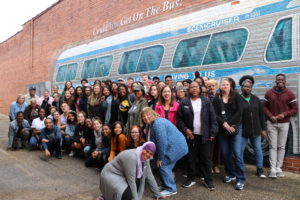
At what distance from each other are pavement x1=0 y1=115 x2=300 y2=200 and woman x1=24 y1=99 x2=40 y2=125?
2.17m

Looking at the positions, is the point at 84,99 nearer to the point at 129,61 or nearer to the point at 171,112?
the point at 129,61

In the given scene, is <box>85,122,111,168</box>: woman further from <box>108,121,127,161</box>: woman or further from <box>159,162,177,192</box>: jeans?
<box>159,162,177,192</box>: jeans

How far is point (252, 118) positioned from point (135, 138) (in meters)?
1.92

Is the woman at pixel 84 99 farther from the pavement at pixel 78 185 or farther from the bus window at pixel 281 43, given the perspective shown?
the bus window at pixel 281 43

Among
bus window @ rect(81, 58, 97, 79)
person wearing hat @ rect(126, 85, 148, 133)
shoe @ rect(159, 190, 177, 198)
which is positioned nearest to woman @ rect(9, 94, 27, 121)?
bus window @ rect(81, 58, 97, 79)

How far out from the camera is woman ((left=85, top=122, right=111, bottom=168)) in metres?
5.04

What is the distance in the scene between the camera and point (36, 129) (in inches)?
281

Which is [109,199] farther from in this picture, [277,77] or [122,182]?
[277,77]

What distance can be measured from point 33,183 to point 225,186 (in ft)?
10.3

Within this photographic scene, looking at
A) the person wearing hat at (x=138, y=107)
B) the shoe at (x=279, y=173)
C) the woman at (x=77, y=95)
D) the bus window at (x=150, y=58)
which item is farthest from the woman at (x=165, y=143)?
the woman at (x=77, y=95)

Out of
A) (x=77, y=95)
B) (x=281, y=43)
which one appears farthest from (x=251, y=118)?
(x=77, y=95)

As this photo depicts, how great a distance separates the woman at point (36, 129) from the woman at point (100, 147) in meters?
2.34

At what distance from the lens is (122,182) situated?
3270mm

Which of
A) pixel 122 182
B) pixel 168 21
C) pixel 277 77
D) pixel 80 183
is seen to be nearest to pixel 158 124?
pixel 122 182
